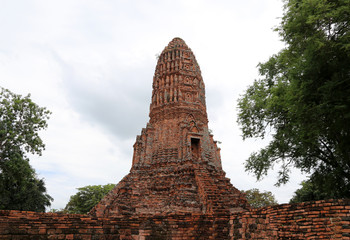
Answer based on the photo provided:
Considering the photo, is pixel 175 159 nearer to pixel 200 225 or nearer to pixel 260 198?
pixel 200 225

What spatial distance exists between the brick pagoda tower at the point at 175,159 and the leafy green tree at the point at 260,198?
660 inches

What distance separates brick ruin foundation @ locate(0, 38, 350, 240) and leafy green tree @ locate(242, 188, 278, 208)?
1671 cm

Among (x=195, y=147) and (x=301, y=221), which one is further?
(x=195, y=147)

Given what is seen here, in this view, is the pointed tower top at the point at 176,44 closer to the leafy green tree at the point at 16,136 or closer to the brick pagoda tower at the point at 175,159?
the brick pagoda tower at the point at 175,159

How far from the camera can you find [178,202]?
472 inches

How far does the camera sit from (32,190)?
2280 cm

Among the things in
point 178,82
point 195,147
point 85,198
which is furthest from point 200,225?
point 85,198

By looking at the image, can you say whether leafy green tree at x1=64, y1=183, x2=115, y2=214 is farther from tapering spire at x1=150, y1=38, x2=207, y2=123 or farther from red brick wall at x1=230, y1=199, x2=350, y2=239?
red brick wall at x1=230, y1=199, x2=350, y2=239

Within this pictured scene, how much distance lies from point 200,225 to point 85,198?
103 ft

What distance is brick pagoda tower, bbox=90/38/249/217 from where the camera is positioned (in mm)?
12154

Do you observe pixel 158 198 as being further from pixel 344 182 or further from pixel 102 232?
pixel 344 182

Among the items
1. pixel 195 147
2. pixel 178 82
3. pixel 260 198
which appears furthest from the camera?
pixel 260 198

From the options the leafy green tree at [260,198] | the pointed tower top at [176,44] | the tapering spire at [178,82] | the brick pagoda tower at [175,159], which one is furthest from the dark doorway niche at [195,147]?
the leafy green tree at [260,198]

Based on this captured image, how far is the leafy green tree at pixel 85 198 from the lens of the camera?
33094 mm
